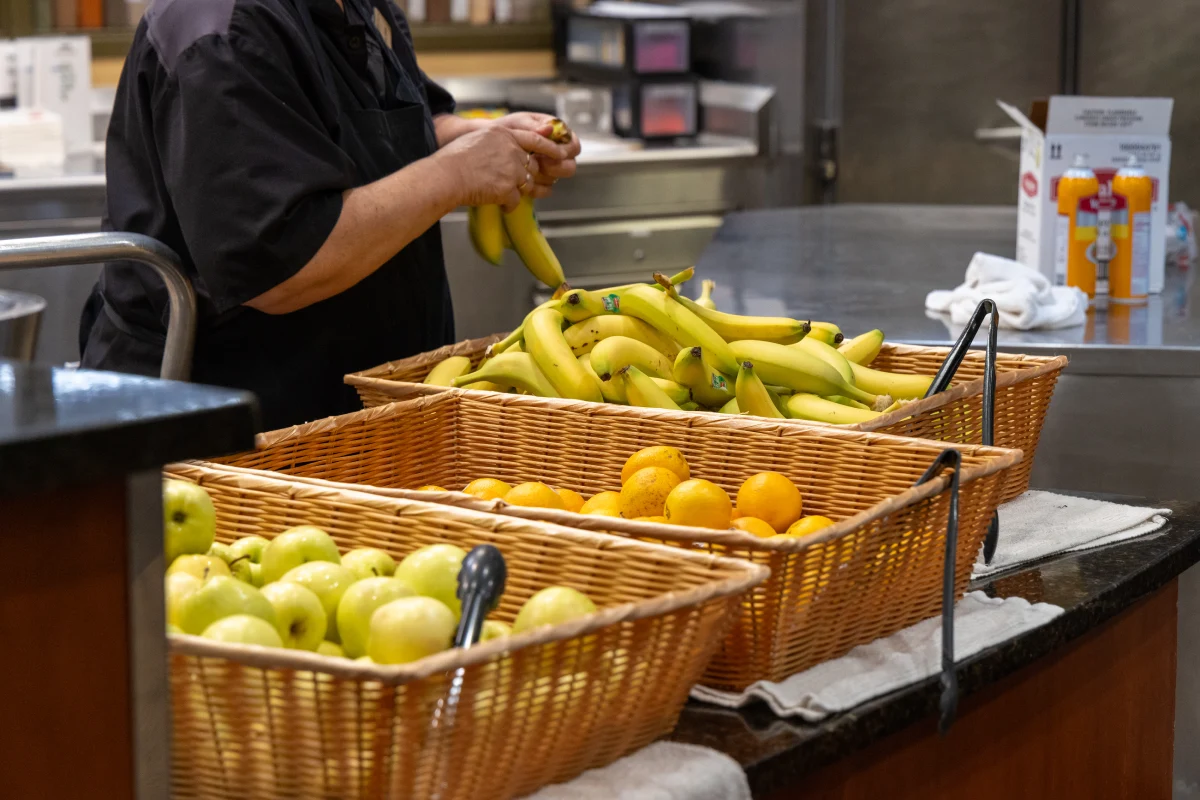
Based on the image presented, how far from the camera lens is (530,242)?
2395 mm

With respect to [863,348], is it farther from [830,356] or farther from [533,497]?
[533,497]

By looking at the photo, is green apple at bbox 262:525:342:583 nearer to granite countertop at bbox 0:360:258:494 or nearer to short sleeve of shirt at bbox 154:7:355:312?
granite countertop at bbox 0:360:258:494

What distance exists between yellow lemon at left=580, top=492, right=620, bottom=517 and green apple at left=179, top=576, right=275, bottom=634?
19.2 inches

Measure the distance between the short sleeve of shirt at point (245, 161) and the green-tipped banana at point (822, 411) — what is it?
0.64 metres

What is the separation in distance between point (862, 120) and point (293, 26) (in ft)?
11.3

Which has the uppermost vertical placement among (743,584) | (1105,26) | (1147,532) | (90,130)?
(1105,26)

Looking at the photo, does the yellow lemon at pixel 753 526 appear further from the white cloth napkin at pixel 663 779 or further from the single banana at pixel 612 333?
the single banana at pixel 612 333

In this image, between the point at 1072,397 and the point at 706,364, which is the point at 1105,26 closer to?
the point at 1072,397

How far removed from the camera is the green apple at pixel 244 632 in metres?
1.03

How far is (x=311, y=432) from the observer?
1.71 meters

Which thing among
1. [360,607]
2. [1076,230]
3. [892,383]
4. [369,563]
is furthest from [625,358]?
[1076,230]

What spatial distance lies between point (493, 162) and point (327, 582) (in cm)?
109

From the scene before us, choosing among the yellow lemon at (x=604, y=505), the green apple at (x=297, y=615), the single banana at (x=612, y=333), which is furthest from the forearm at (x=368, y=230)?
the green apple at (x=297, y=615)

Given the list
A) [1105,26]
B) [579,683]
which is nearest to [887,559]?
[579,683]
